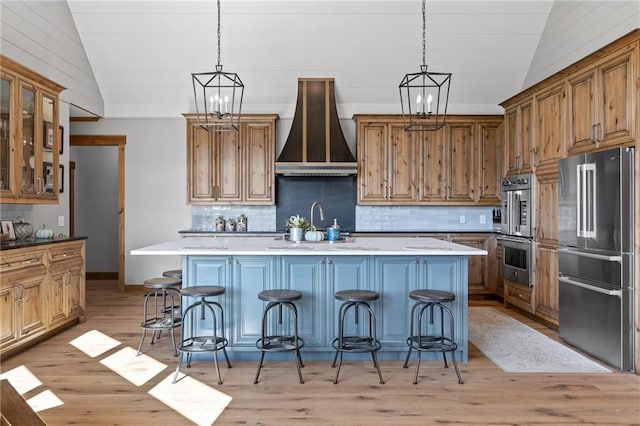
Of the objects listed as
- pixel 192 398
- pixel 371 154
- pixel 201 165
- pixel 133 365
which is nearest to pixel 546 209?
pixel 371 154

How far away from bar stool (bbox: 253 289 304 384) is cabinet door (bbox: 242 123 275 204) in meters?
2.95

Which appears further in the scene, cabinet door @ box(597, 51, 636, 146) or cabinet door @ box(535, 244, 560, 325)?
cabinet door @ box(535, 244, 560, 325)

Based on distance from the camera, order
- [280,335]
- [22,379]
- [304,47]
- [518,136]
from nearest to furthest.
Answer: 1. [22,379]
2. [280,335]
3. [518,136]
4. [304,47]

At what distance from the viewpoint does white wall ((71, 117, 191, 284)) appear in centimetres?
666

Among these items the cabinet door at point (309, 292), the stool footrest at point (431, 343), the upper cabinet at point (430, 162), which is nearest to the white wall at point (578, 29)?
the upper cabinet at point (430, 162)

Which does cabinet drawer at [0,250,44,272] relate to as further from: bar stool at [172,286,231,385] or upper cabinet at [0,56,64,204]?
bar stool at [172,286,231,385]

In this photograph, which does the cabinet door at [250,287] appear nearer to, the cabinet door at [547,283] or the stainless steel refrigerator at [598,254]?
the stainless steel refrigerator at [598,254]

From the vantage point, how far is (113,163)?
7871 mm

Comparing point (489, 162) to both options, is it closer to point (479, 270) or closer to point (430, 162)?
point (430, 162)

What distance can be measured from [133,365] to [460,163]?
5.02 meters

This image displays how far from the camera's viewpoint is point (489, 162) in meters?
6.43

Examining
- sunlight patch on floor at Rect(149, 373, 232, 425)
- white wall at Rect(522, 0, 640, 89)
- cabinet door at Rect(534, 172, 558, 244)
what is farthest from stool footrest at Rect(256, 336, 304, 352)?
white wall at Rect(522, 0, 640, 89)

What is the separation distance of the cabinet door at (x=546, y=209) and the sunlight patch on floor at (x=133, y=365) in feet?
13.1

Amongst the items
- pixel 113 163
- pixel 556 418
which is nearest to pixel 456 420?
pixel 556 418
